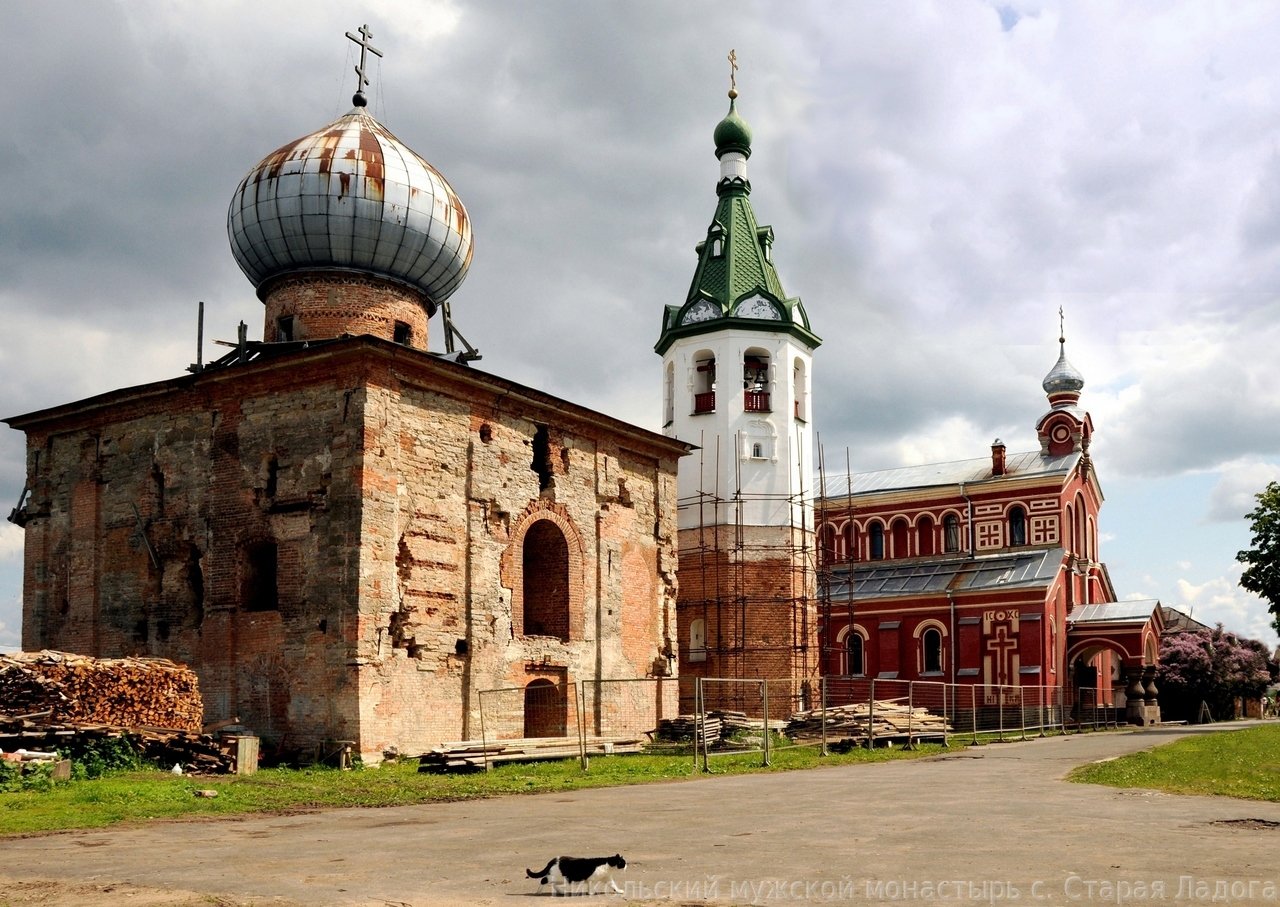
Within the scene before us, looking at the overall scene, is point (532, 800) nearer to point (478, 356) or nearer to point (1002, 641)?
point (478, 356)

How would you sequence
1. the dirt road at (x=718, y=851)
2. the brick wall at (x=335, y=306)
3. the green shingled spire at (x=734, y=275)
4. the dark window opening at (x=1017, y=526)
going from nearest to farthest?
the dirt road at (x=718, y=851) < the brick wall at (x=335, y=306) < the green shingled spire at (x=734, y=275) < the dark window opening at (x=1017, y=526)

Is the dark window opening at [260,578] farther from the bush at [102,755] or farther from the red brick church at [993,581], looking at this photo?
the red brick church at [993,581]

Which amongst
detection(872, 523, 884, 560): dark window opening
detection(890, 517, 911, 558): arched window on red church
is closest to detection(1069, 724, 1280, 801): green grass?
detection(890, 517, 911, 558): arched window on red church

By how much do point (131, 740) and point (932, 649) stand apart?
1250 inches

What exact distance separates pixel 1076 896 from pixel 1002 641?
35908 mm

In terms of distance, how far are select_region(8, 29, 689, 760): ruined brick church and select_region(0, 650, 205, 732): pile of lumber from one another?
176cm

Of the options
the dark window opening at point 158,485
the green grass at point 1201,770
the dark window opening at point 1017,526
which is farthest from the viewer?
the dark window opening at point 1017,526

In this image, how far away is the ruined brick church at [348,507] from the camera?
21047mm

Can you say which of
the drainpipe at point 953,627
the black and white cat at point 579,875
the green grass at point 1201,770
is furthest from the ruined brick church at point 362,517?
the black and white cat at point 579,875

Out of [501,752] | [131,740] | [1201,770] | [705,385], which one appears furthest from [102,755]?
[705,385]

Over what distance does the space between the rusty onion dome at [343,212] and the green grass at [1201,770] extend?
51.8ft

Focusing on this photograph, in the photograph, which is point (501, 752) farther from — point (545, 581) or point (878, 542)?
point (878, 542)

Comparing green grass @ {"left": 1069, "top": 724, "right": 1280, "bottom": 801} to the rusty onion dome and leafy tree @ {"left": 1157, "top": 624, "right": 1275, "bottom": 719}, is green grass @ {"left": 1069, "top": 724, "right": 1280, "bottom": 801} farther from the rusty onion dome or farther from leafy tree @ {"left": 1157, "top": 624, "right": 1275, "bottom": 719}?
leafy tree @ {"left": 1157, "top": 624, "right": 1275, "bottom": 719}

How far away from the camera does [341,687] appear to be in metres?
20.3
